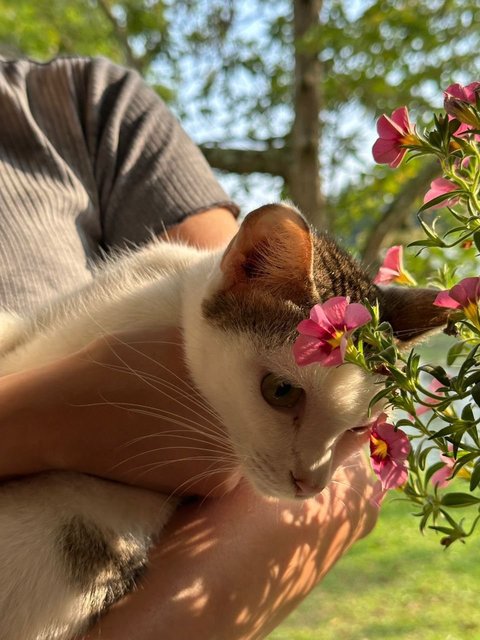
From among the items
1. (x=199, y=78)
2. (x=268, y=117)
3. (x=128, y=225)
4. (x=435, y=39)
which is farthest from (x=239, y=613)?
(x=199, y=78)

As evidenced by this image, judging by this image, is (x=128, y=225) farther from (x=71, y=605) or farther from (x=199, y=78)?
(x=199, y=78)

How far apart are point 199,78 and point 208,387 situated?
2458 millimetres

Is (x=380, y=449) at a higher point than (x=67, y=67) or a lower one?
lower

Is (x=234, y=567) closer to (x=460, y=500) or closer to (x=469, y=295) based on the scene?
(x=460, y=500)

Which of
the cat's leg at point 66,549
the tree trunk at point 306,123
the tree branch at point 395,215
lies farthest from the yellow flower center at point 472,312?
the tree trunk at point 306,123

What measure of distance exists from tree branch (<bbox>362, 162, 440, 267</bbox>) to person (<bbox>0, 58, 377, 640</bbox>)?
1.04 meters

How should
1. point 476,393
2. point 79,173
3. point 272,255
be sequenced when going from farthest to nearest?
point 79,173
point 272,255
point 476,393

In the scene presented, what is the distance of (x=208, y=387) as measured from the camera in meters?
0.93

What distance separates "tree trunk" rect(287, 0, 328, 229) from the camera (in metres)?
2.40

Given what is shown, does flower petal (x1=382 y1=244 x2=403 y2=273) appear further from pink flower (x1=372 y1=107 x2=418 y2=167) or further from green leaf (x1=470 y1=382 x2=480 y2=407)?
green leaf (x1=470 y1=382 x2=480 y2=407)

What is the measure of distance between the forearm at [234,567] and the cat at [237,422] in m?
0.05

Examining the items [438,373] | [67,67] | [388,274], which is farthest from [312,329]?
[67,67]

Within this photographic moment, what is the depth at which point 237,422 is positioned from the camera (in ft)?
2.98

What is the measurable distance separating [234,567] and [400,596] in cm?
50
